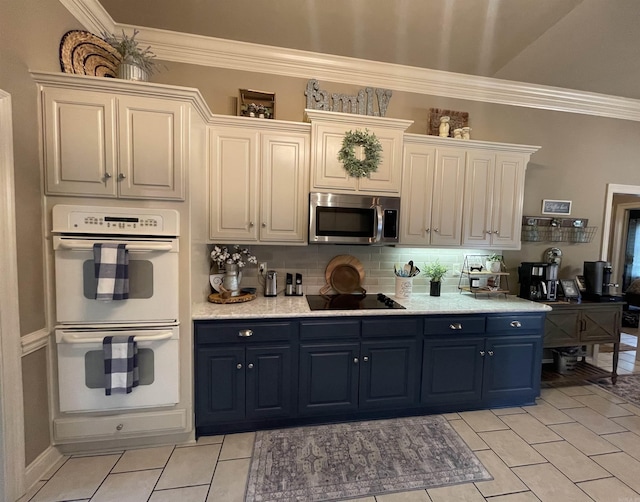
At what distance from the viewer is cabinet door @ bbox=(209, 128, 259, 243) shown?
94.7 inches

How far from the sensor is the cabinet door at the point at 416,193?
8.91ft

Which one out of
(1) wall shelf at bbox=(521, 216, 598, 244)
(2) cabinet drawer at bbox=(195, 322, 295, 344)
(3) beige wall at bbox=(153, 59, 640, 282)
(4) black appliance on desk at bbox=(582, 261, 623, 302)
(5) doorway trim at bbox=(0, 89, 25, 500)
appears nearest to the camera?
(5) doorway trim at bbox=(0, 89, 25, 500)

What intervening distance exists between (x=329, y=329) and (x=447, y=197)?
1.73 metres

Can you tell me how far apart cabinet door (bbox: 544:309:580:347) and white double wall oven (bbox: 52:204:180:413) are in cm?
346

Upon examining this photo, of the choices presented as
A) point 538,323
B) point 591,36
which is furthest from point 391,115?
point 538,323

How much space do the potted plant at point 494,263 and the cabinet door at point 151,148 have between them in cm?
301

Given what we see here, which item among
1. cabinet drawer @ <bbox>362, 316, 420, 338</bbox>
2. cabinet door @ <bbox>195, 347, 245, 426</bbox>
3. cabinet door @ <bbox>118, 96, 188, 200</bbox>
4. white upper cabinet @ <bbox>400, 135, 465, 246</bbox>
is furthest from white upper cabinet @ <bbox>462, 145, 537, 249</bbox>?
cabinet door @ <bbox>118, 96, 188, 200</bbox>

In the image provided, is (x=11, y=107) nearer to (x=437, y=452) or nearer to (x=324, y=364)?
(x=324, y=364)

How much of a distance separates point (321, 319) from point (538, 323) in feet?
6.71

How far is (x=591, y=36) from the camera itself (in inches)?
94.6

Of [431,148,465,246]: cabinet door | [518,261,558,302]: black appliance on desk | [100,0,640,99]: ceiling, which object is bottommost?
[518,261,558,302]: black appliance on desk

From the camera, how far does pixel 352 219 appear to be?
261cm

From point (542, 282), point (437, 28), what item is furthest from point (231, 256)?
point (542, 282)

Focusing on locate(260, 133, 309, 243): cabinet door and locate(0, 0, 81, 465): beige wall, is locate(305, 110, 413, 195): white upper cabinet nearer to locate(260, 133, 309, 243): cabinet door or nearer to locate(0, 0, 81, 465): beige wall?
locate(260, 133, 309, 243): cabinet door
